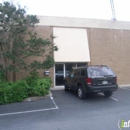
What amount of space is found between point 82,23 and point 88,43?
2.13 meters

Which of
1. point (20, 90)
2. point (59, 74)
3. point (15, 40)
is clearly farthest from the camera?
point (59, 74)

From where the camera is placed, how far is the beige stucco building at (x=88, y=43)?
14.7m

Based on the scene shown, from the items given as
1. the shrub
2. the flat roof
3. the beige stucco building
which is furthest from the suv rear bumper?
the flat roof

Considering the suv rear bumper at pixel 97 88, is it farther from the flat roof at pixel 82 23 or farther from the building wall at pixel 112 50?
the flat roof at pixel 82 23

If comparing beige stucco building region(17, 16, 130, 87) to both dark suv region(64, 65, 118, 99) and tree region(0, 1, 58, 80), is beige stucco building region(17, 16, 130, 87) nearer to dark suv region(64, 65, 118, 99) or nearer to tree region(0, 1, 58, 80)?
tree region(0, 1, 58, 80)

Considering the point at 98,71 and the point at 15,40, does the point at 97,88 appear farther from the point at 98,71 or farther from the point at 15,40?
the point at 15,40

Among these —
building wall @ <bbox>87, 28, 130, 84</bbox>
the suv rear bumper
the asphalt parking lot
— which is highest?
building wall @ <bbox>87, 28, 130, 84</bbox>

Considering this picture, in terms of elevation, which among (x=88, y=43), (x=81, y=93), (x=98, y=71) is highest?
(x=88, y=43)

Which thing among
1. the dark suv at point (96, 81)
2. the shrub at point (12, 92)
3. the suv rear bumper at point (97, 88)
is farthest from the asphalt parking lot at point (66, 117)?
the shrub at point (12, 92)

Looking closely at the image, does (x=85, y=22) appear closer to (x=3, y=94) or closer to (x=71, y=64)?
(x=71, y=64)

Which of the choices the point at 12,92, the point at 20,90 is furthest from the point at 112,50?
the point at 12,92

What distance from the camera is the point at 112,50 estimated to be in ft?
52.7

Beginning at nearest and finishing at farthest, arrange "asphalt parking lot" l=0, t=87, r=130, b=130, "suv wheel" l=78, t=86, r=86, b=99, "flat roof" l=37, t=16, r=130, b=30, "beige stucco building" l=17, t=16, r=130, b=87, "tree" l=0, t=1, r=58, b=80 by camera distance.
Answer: "asphalt parking lot" l=0, t=87, r=130, b=130 → "suv wheel" l=78, t=86, r=86, b=99 → "tree" l=0, t=1, r=58, b=80 → "beige stucco building" l=17, t=16, r=130, b=87 → "flat roof" l=37, t=16, r=130, b=30

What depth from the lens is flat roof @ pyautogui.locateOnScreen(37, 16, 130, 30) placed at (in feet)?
48.6
